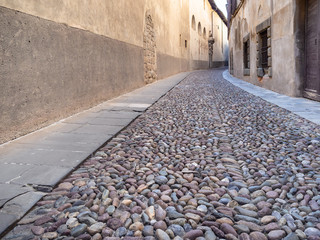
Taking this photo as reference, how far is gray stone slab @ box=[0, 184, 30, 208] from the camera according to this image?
1.78 m

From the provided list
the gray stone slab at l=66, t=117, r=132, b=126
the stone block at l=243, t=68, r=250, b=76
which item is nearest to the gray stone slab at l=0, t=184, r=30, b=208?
the gray stone slab at l=66, t=117, r=132, b=126

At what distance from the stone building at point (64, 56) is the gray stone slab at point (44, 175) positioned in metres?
0.92

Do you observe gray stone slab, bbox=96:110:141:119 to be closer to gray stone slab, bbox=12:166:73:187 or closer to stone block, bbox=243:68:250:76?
gray stone slab, bbox=12:166:73:187

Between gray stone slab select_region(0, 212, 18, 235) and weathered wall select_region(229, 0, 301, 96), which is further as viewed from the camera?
weathered wall select_region(229, 0, 301, 96)

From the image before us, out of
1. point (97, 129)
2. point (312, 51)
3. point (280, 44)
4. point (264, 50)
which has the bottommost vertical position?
point (97, 129)

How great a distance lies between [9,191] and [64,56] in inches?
104

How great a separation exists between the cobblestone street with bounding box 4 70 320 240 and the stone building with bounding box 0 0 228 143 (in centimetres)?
→ 111

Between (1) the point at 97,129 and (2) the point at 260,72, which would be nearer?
(1) the point at 97,129

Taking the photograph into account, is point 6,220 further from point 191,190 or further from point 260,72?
point 260,72

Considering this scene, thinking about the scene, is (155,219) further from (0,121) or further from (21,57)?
(21,57)

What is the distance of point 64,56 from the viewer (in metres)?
4.11

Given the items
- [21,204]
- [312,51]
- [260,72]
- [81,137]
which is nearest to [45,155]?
[81,137]

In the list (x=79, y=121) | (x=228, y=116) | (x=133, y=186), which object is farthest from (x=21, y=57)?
(x=228, y=116)

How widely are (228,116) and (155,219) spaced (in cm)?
312
